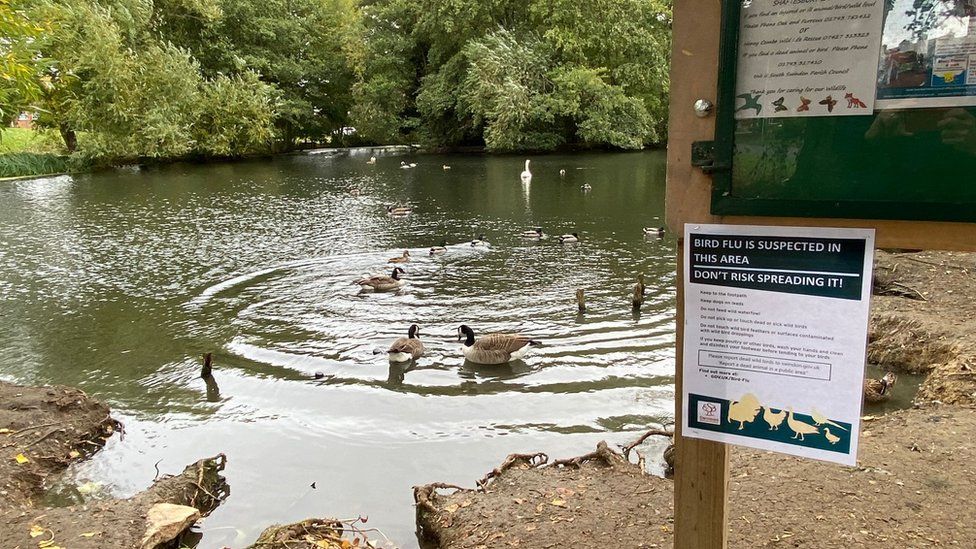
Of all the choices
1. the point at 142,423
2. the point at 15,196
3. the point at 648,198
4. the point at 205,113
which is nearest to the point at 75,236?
the point at 15,196

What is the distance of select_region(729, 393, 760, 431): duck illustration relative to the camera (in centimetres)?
204

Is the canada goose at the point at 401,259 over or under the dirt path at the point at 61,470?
over

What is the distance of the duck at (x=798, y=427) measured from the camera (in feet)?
6.50

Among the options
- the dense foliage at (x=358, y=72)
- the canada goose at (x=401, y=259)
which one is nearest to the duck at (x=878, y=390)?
the canada goose at (x=401, y=259)

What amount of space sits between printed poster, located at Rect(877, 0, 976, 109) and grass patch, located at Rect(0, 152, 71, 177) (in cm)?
3564

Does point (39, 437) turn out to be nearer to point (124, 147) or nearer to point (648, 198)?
point (648, 198)

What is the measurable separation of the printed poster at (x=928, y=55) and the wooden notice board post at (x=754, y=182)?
3cm

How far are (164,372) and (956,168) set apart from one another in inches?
335

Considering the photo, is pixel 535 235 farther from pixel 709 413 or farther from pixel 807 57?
pixel 807 57

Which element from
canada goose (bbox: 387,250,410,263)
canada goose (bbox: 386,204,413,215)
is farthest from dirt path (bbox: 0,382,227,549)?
canada goose (bbox: 386,204,413,215)

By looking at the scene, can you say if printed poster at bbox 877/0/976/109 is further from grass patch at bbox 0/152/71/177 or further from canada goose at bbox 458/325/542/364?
grass patch at bbox 0/152/71/177

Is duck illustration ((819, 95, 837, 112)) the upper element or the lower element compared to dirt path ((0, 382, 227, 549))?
upper

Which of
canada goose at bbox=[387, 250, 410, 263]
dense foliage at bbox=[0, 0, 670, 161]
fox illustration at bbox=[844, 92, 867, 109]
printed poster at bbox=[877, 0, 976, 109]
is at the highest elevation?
dense foliage at bbox=[0, 0, 670, 161]

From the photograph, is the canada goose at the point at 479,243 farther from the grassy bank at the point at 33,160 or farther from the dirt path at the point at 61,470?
the grassy bank at the point at 33,160
